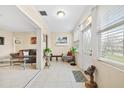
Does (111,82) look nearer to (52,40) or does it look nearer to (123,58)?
(123,58)

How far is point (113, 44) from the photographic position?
9.73ft

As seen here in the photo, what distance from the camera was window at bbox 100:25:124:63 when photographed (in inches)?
101

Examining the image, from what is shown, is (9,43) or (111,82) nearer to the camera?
(111,82)

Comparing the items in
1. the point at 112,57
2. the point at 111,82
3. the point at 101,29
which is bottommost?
the point at 111,82

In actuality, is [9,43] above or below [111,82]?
above

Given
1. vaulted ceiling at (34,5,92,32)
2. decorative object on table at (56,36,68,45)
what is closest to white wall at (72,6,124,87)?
vaulted ceiling at (34,5,92,32)

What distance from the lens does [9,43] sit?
35.9ft

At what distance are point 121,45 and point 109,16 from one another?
77 centimetres

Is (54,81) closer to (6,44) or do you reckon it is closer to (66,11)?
(66,11)

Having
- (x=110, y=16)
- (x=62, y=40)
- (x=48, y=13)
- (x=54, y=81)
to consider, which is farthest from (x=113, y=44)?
(x=62, y=40)

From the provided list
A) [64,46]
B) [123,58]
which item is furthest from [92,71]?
[64,46]

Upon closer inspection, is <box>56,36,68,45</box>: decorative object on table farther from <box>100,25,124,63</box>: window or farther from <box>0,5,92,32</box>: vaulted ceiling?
<box>100,25,124,63</box>: window

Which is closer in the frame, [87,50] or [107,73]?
[107,73]
